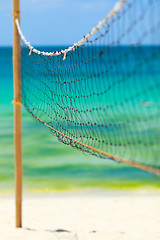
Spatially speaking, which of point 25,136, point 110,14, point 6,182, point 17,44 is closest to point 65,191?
point 6,182

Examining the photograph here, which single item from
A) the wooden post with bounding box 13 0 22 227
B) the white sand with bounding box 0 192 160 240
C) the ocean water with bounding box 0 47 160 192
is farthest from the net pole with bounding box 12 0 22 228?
the ocean water with bounding box 0 47 160 192

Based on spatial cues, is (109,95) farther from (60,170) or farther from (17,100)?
(17,100)

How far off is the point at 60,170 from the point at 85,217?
3.79 meters

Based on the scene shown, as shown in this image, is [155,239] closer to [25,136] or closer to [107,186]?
[107,186]

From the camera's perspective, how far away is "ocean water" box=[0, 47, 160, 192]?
7.82 m

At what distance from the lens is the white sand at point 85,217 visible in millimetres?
4531

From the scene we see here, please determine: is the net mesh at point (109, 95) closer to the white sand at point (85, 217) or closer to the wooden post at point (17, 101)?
the wooden post at point (17, 101)

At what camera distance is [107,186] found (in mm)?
7824

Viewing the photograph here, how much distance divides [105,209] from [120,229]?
33.2 inches

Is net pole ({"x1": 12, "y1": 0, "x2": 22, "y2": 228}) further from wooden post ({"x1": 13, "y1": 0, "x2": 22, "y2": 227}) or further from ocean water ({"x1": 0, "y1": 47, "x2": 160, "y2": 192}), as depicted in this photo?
ocean water ({"x1": 0, "y1": 47, "x2": 160, "y2": 192})

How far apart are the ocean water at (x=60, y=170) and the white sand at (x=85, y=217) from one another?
3.42 feet

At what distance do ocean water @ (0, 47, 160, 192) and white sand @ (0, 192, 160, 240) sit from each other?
3.42 feet

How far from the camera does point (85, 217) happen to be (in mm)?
5312

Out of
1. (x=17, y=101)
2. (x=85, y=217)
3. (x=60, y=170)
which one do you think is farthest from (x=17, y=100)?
(x=60, y=170)
